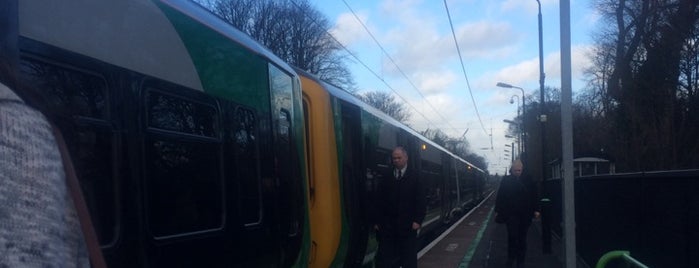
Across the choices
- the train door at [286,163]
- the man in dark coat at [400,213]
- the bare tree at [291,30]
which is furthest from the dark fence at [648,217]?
the bare tree at [291,30]

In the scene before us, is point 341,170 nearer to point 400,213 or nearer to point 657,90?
point 400,213

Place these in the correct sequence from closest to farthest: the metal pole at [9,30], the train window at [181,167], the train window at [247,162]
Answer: the metal pole at [9,30] → the train window at [181,167] → the train window at [247,162]

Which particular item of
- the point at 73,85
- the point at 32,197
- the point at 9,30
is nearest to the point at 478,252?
the point at 73,85

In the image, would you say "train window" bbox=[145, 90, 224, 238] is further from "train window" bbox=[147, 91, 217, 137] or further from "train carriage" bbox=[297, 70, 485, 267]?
"train carriage" bbox=[297, 70, 485, 267]

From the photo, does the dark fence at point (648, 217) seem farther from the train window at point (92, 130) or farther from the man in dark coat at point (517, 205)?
the train window at point (92, 130)

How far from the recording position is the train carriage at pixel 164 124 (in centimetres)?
270

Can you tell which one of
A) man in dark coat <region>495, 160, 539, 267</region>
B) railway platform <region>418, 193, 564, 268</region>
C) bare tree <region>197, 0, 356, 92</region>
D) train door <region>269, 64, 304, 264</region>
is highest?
bare tree <region>197, 0, 356, 92</region>

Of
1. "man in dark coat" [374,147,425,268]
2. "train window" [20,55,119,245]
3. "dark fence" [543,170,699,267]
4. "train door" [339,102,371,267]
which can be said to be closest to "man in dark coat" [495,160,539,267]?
"dark fence" [543,170,699,267]

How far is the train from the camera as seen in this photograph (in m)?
2.69

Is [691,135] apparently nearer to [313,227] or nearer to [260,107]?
[313,227]

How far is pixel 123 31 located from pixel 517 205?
322 inches

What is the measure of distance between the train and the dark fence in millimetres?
3034

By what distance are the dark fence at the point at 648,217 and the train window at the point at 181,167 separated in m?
3.53

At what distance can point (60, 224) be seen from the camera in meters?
1.14
